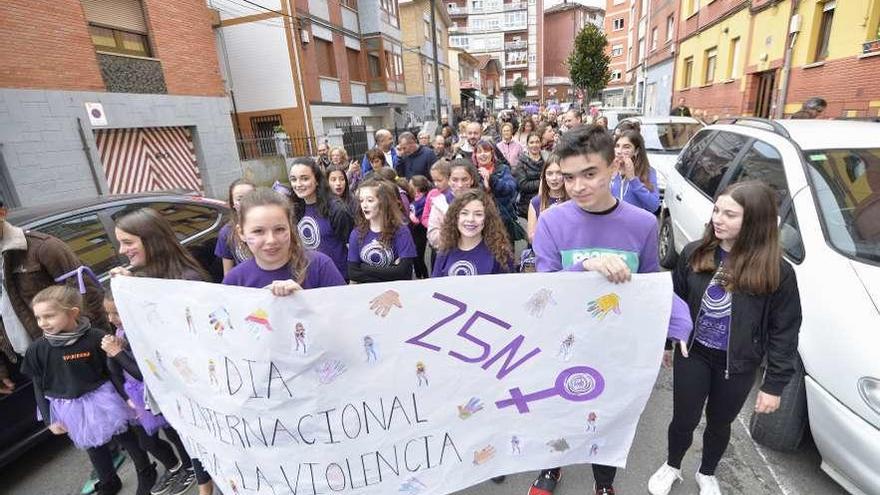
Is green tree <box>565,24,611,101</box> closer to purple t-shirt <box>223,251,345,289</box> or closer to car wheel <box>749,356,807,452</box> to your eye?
car wheel <box>749,356,807,452</box>

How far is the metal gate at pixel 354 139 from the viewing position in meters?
17.9

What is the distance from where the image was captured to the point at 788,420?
2.28 metres

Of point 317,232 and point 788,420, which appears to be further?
point 317,232

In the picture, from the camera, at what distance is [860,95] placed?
802cm

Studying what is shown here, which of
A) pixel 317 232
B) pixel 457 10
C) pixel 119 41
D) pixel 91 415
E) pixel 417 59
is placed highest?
pixel 457 10

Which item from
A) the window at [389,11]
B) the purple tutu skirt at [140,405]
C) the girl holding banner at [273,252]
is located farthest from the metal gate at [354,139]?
the girl holding banner at [273,252]

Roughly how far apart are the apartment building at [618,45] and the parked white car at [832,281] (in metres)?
46.5

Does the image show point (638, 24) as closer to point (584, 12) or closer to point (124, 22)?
point (124, 22)

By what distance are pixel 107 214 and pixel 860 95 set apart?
37.6ft

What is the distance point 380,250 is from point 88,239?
1988 mm

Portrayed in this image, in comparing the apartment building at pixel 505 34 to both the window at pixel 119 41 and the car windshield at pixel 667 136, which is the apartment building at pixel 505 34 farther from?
the car windshield at pixel 667 136

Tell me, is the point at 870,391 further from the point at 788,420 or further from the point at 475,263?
the point at 475,263

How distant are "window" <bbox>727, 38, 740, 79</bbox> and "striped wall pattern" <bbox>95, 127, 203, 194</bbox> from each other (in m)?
16.0

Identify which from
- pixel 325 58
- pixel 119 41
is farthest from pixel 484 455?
pixel 325 58
